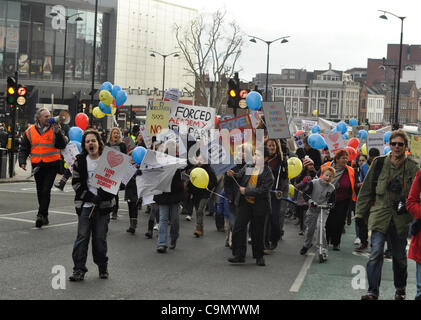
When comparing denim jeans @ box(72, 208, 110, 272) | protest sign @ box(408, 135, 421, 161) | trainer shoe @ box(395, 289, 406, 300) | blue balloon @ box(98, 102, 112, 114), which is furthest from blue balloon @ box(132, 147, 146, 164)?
protest sign @ box(408, 135, 421, 161)

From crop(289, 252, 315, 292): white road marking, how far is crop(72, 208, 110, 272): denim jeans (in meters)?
2.21

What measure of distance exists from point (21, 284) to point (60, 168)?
4834mm

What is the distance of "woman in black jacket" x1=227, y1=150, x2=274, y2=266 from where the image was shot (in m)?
9.33

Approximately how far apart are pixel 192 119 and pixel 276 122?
108 inches

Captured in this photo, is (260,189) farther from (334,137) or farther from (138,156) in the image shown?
(334,137)

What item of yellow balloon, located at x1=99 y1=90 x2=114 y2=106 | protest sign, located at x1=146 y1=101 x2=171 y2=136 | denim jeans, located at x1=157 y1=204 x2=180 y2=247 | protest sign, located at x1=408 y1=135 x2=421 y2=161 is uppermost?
yellow balloon, located at x1=99 y1=90 x2=114 y2=106

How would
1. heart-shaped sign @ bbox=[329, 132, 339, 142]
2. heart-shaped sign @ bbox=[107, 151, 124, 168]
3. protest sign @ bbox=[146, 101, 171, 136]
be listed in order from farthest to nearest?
1. heart-shaped sign @ bbox=[329, 132, 339, 142]
2. protest sign @ bbox=[146, 101, 171, 136]
3. heart-shaped sign @ bbox=[107, 151, 124, 168]

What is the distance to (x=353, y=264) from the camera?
1005 cm

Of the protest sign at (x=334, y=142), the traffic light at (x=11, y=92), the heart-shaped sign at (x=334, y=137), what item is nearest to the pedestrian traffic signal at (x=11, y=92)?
the traffic light at (x=11, y=92)

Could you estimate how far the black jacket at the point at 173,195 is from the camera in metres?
10.4

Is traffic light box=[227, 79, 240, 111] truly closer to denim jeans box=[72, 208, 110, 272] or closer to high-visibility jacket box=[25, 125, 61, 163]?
high-visibility jacket box=[25, 125, 61, 163]

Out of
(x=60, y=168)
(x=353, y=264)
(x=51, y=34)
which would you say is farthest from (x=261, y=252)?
(x=51, y=34)

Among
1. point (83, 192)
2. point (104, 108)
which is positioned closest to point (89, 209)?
point (83, 192)

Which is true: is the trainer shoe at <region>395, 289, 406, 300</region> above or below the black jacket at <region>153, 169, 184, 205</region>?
below
